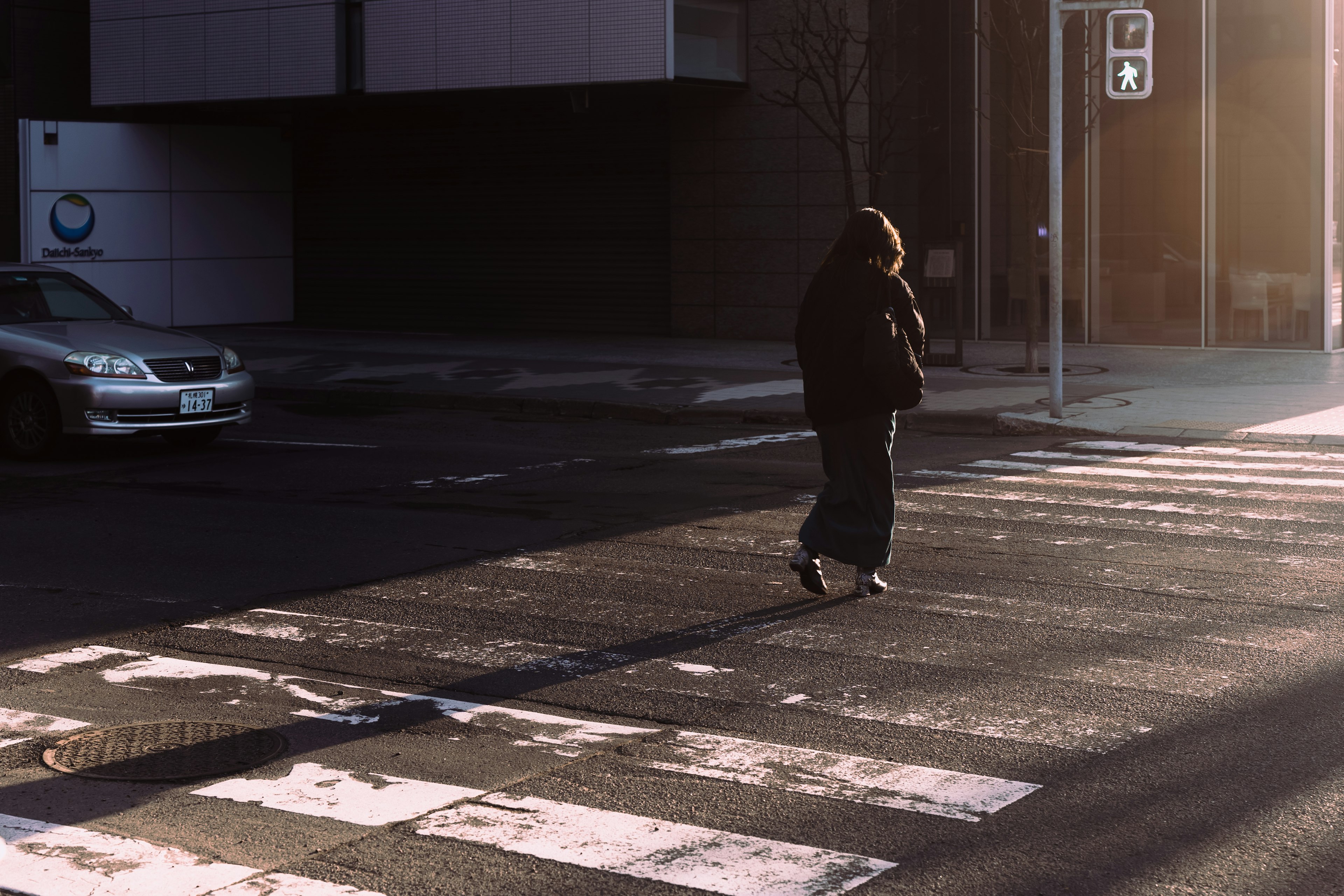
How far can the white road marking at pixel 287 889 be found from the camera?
14.0 ft

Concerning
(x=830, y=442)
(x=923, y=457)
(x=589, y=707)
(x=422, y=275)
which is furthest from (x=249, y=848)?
(x=422, y=275)

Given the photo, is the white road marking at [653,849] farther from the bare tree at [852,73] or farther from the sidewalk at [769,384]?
the bare tree at [852,73]

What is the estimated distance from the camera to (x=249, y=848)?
4613 millimetres

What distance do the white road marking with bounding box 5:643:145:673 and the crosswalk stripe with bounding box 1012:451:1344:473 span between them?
8046 millimetres

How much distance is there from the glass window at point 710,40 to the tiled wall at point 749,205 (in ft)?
0.62

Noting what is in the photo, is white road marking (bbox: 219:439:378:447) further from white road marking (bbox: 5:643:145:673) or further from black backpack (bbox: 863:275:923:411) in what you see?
black backpack (bbox: 863:275:923:411)

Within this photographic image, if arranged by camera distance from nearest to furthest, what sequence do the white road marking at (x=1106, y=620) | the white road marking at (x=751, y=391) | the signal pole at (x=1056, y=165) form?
the white road marking at (x=1106, y=620) < the signal pole at (x=1056, y=165) < the white road marking at (x=751, y=391)

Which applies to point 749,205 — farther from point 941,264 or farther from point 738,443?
point 738,443

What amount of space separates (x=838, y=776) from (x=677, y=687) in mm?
1241

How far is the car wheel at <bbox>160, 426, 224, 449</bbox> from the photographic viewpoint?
14336 mm

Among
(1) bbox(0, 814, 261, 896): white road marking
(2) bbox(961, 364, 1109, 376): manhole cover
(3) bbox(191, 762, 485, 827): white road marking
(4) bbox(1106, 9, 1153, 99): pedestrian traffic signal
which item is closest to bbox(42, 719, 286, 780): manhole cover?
(3) bbox(191, 762, 485, 827): white road marking

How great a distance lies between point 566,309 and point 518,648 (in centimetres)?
2060

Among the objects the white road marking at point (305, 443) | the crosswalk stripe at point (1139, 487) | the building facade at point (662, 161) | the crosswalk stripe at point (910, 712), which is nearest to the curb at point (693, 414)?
the crosswalk stripe at point (1139, 487)

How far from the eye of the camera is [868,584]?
26.3 feet
